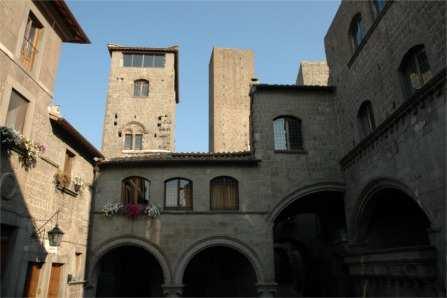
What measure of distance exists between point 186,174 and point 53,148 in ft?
16.1

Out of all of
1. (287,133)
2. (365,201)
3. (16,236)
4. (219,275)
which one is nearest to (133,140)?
(219,275)

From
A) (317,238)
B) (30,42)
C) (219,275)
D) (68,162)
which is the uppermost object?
(30,42)

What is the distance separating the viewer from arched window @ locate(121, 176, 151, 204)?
1366 cm

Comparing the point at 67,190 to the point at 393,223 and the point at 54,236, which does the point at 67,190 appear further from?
the point at 393,223

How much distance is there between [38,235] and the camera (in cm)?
965

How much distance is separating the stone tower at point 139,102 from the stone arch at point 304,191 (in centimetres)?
1132

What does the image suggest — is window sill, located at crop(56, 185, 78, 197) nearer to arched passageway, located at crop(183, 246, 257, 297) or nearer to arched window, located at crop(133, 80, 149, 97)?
arched passageway, located at crop(183, 246, 257, 297)

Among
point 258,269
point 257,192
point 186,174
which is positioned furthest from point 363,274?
point 186,174

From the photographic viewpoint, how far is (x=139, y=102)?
2359 cm

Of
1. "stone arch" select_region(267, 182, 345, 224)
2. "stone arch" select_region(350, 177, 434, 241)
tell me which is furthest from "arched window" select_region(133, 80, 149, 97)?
"stone arch" select_region(350, 177, 434, 241)

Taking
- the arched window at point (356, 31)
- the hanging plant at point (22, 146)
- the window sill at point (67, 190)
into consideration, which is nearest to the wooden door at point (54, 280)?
the window sill at point (67, 190)

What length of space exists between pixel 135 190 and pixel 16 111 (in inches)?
221

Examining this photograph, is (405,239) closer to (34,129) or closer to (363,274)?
(363,274)

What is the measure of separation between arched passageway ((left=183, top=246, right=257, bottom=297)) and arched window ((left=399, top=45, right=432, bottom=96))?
10708mm
